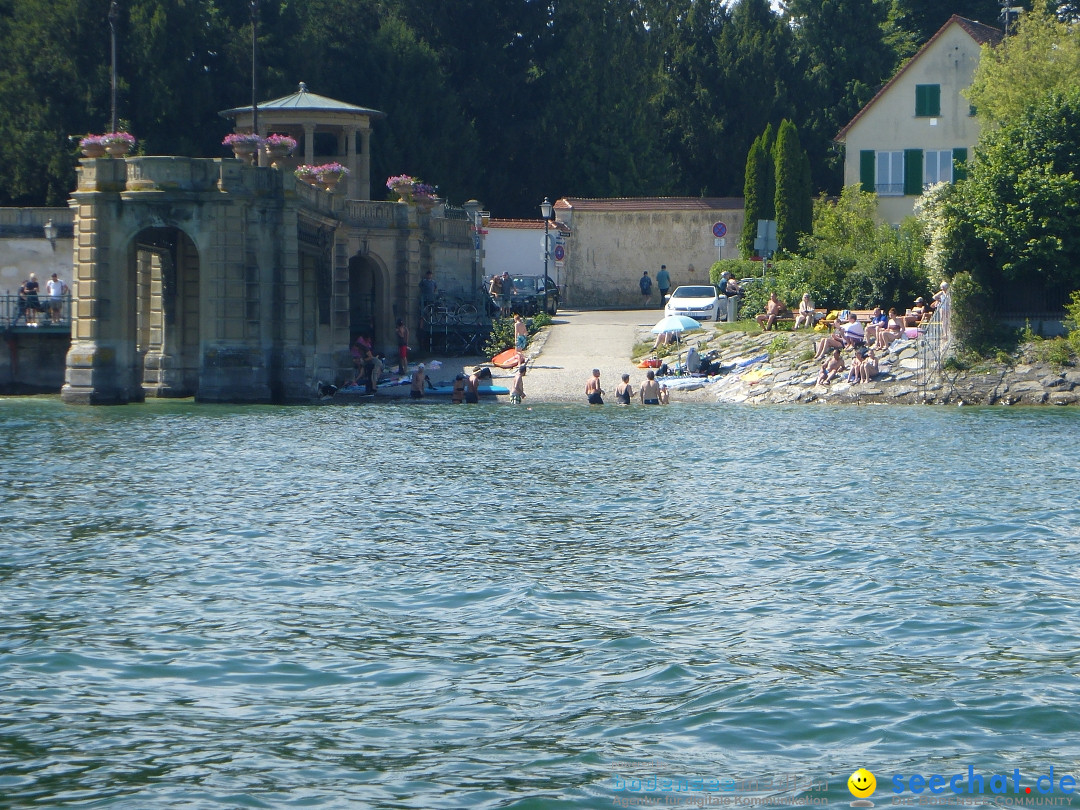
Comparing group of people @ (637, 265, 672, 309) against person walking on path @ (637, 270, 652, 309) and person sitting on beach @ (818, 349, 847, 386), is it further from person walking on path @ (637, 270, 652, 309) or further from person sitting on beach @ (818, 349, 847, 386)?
person sitting on beach @ (818, 349, 847, 386)

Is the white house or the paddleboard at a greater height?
the white house

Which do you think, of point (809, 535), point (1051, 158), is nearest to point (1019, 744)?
point (809, 535)

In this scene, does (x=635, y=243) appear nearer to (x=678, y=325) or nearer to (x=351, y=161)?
(x=351, y=161)

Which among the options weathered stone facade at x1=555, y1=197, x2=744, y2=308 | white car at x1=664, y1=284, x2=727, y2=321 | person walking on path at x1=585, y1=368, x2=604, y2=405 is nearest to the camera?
person walking on path at x1=585, y1=368, x2=604, y2=405

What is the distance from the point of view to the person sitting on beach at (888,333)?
4091cm

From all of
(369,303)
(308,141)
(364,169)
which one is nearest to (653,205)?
(364,169)

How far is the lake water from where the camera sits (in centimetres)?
968

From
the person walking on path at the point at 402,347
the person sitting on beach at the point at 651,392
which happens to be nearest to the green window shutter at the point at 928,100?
the person sitting on beach at the point at 651,392

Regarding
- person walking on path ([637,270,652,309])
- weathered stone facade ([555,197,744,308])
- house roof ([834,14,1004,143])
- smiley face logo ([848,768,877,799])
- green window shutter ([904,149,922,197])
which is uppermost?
house roof ([834,14,1004,143])

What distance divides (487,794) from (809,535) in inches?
404

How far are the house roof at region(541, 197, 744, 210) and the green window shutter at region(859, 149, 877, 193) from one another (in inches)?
247

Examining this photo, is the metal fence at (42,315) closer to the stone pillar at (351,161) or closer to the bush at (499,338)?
the stone pillar at (351,161)

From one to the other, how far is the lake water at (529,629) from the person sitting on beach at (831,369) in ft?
44.0

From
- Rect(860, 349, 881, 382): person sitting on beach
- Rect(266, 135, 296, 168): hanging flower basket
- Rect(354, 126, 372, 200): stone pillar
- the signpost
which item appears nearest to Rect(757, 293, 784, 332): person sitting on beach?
Rect(860, 349, 881, 382): person sitting on beach
